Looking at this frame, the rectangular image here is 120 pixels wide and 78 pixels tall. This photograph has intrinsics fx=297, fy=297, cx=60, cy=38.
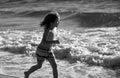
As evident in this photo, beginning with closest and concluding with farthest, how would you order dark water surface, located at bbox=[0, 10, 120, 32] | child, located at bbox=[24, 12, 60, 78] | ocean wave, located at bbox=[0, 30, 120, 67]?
child, located at bbox=[24, 12, 60, 78] → ocean wave, located at bbox=[0, 30, 120, 67] → dark water surface, located at bbox=[0, 10, 120, 32]

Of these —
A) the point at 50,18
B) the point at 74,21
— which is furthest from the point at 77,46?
the point at 74,21

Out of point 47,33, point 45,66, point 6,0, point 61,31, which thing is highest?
point 47,33

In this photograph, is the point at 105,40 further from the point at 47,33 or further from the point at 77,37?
the point at 47,33

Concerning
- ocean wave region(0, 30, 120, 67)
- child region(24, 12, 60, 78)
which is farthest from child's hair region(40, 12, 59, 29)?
ocean wave region(0, 30, 120, 67)

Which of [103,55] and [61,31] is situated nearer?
[103,55]

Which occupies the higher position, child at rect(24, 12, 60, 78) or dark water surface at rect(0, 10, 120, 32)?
child at rect(24, 12, 60, 78)

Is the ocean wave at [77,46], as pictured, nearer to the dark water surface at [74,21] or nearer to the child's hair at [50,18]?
the dark water surface at [74,21]

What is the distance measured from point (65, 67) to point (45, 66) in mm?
538

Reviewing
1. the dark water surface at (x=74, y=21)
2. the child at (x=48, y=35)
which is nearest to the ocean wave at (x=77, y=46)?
the dark water surface at (x=74, y=21)

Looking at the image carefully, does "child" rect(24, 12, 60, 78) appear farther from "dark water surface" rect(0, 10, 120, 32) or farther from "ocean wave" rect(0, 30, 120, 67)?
"dark water surface" rect(0, 10, 120, 32)

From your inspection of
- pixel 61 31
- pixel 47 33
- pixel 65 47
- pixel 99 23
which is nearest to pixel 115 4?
pixel 99 23

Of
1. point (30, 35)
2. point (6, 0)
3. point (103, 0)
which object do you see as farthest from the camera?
point (6, 0)

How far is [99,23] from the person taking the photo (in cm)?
1550

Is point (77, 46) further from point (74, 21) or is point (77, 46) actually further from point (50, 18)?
point (74, 21)
